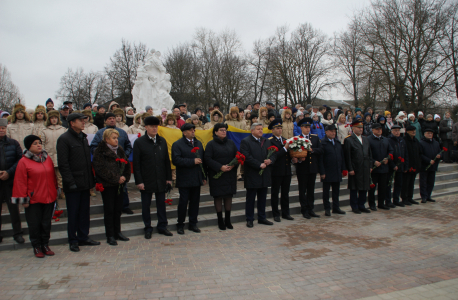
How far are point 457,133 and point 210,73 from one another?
3037cm

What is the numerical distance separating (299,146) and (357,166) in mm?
2020

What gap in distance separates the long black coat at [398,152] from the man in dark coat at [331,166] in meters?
1.86

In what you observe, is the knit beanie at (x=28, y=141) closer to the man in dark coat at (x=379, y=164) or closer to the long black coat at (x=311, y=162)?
the long black coat at (x=311, y=162)

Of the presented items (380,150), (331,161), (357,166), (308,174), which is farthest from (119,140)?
(380,150)

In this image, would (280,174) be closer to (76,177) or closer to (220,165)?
(220,165)

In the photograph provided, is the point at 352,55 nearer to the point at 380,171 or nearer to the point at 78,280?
the point at 380,171

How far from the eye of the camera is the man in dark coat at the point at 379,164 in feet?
27.9

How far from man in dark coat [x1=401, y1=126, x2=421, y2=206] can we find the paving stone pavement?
250 cm

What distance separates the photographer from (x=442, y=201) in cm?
955

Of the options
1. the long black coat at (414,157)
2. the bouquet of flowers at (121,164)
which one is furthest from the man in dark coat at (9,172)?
the long black coat at (414,157)

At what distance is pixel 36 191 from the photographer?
202 inches

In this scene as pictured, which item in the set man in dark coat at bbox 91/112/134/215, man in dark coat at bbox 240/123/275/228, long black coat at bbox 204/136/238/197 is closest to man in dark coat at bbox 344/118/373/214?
man in dark coat at bbox 240/123/275/228

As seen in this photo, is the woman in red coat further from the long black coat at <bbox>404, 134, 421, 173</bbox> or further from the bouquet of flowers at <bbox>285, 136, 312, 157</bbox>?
the long black coat at <bbox>404, 134, 421, 173</bbox>

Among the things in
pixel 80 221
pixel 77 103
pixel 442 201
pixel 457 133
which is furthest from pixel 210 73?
pixel 80 221
